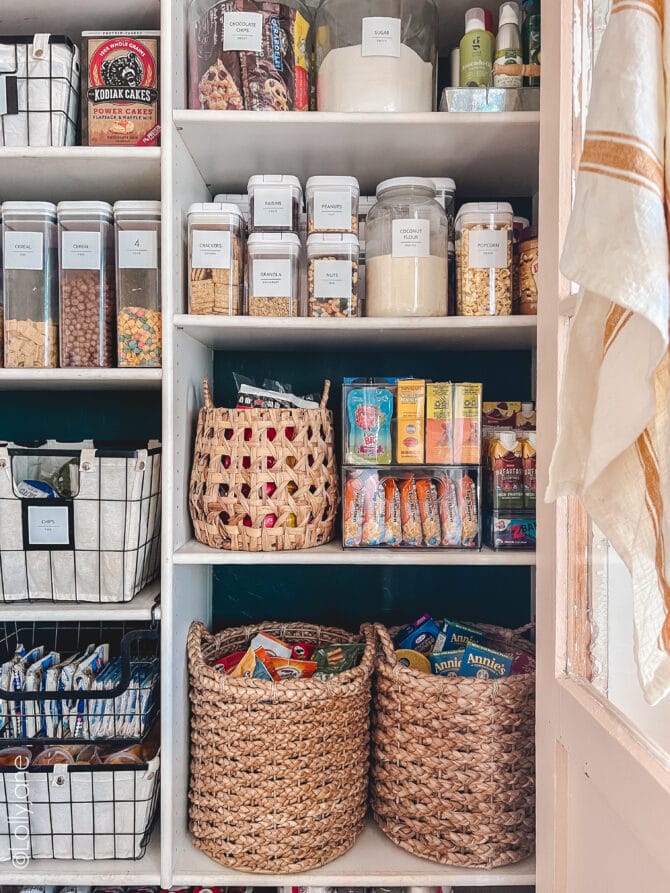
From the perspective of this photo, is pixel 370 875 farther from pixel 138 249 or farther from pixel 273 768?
pixel 138 249

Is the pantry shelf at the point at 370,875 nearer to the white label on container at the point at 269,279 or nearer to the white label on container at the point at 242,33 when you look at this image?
the white label on container at the point at 269,279

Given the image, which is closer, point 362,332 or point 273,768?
point 273,768

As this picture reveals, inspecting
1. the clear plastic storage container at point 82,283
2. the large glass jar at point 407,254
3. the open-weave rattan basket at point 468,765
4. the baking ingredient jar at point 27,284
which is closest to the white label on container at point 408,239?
the large glass jar at point 407,254

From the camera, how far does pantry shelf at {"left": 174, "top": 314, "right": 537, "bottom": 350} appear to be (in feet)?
4.23

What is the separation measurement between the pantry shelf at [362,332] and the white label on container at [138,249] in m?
0.14

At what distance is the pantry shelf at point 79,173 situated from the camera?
1.29m

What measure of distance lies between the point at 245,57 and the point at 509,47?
0.50m

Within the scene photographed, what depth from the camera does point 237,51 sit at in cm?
132

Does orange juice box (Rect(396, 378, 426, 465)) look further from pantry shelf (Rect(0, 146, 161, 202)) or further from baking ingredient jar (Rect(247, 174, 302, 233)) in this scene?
pantry shelf (Rect(0, 146, 161, 202))

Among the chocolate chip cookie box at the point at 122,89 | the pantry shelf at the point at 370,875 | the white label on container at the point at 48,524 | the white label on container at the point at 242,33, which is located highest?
the white label on container at the point at 242,33

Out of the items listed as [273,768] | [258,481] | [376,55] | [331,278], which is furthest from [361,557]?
[376,55]

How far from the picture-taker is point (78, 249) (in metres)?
1.33

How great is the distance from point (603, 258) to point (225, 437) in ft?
2.84

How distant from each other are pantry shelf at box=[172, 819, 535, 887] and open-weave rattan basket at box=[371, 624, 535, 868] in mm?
18
